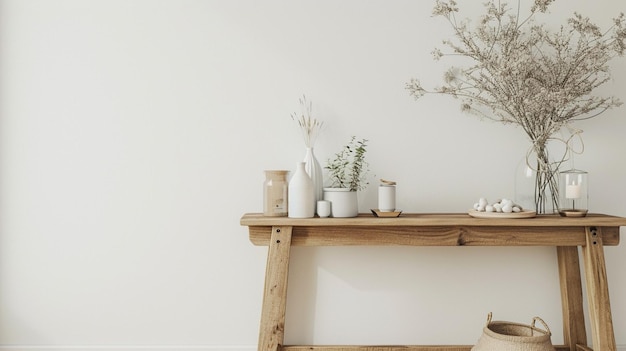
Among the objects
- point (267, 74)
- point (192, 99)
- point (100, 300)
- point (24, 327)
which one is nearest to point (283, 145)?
point (267, 74)

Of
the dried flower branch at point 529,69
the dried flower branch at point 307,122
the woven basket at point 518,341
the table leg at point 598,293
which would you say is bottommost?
the woven basket at point 518,341

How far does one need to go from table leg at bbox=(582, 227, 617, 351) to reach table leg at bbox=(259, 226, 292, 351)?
1.11 m

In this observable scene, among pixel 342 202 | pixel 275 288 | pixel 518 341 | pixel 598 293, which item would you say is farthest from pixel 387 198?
pixel 598 293

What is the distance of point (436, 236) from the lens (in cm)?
173

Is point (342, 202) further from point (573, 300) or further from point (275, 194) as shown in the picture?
point (573, 300)

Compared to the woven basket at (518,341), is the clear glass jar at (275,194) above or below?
above

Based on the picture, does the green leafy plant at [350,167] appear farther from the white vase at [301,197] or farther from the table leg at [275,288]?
the table leg at [275,288]

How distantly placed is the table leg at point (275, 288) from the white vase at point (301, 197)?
76 mm

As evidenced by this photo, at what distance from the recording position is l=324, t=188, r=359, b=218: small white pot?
1780mm

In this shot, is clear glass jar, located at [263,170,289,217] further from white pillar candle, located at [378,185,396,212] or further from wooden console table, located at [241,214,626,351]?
white pillar candle, located at [378,185,396,212]

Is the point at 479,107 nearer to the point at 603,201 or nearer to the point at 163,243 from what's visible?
the point at 603,201

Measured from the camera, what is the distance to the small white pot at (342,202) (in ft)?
5.84

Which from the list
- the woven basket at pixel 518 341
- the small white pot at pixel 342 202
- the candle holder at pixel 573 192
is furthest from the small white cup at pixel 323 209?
the candle holder at pixel 573 192

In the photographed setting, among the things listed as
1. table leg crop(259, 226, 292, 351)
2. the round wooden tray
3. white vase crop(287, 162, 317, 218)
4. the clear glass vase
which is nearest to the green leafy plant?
white vase crop(287, 162, 317, 218)
